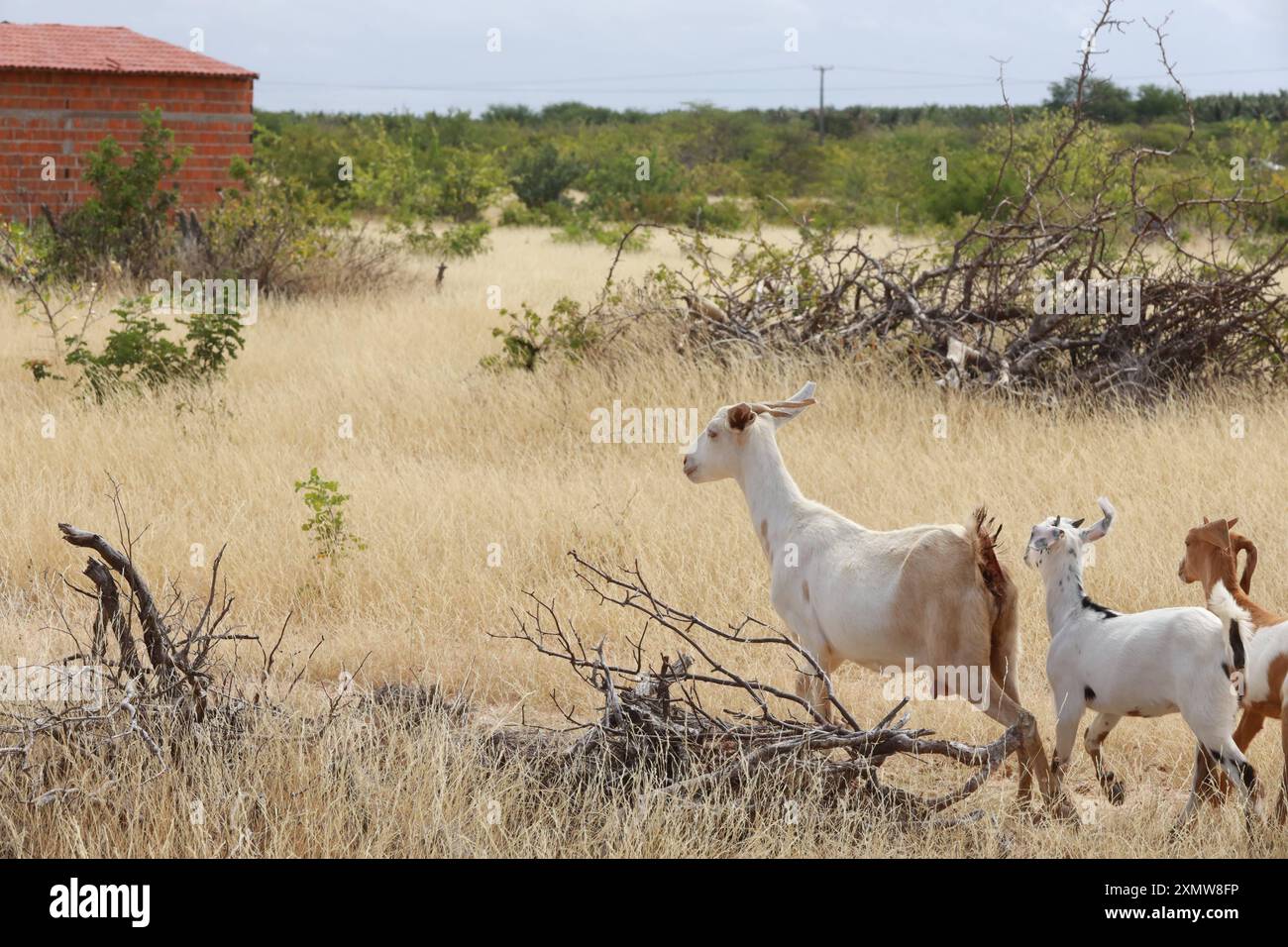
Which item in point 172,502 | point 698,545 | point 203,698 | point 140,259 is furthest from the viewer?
point 140,259

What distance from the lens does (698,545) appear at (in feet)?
21.7

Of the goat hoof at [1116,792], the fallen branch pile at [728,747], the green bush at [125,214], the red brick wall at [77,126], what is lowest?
the goat hoof at [1116,792]

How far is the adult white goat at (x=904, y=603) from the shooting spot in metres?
4.17

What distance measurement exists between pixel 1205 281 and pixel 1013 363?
1603 millimetres

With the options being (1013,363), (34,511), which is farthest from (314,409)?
(1013,363)

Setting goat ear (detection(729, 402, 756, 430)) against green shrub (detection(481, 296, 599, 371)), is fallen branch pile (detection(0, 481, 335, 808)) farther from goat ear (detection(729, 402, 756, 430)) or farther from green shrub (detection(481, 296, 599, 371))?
green shrub (detection(481, 296, 599, 371))

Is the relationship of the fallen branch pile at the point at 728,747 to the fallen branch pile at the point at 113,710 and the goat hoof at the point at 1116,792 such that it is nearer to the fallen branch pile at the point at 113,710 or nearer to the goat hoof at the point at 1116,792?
the goat hoof at the point at 1116,792

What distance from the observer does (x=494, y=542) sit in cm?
685

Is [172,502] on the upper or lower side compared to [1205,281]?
lower

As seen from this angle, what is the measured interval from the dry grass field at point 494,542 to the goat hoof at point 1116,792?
3.0 inches

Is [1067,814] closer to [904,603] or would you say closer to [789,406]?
[904,603]

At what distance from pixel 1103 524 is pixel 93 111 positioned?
709 inches

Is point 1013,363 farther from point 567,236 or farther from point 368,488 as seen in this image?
point 567,236

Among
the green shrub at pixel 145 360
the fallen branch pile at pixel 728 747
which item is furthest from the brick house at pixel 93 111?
the fallen branch pile at pixel 728 747
